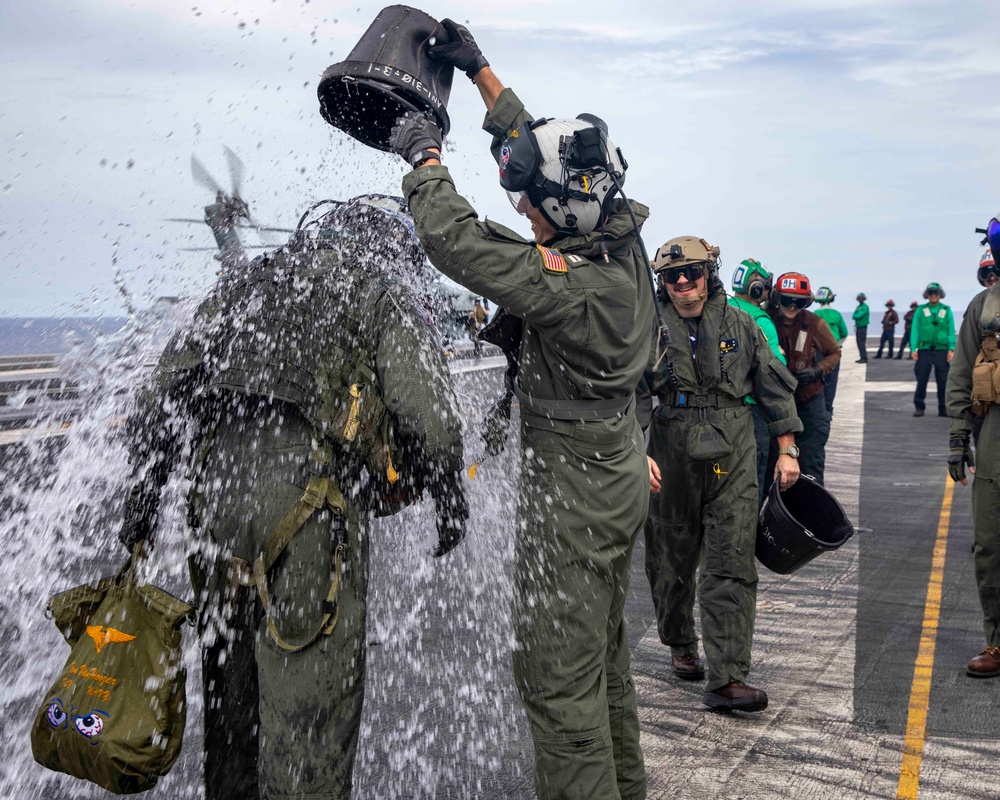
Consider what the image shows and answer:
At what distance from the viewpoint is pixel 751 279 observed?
8.84 meters

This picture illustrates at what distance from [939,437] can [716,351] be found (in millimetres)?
11599

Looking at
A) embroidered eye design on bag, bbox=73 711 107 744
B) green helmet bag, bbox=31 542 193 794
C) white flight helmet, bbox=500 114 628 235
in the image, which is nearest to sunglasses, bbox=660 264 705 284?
white flight helmet, bbox=500 114 628 235

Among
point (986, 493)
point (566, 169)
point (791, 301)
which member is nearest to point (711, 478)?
point (986, 493)

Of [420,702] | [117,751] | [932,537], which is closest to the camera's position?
[117,751]

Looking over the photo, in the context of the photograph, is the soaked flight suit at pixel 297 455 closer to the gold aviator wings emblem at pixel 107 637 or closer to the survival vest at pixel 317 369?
the survival vest at pixel 317 369

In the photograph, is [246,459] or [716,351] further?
[716,351]

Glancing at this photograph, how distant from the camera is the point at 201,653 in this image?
2.99 meters

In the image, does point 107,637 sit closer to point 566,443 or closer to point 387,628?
A: point 566,443

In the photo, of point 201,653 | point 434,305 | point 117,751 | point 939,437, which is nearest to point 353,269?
point 434,305

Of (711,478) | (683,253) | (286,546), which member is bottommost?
(711,478)

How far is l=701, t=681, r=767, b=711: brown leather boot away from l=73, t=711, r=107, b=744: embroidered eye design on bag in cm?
276

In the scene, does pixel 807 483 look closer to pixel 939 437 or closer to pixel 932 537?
pixel 932 537

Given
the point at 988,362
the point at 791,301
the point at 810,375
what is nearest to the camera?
the point at 988,362

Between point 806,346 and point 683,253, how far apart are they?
4311 mm
